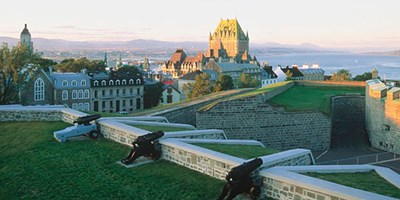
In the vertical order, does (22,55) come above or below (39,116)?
above

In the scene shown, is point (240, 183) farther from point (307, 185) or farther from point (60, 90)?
point (60, 90)

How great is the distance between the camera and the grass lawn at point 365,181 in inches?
276

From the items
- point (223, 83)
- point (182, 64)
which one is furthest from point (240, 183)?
point (182, 64)

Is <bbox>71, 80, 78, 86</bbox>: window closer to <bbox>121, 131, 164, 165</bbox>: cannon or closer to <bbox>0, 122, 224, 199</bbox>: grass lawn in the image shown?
<bbox>0, 122, 224, 199</bbox>: grass lawn

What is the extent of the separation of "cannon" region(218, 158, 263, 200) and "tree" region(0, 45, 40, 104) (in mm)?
19235

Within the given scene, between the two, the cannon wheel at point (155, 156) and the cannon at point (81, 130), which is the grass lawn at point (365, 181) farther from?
the cannon at point (81, 130)

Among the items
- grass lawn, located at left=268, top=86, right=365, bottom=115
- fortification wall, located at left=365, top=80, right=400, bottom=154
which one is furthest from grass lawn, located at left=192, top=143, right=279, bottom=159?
fortification wall, located at left=365, top=80, right=400, bottom=154

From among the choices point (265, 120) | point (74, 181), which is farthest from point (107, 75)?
point (74, 181)

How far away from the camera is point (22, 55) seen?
24.0 meters

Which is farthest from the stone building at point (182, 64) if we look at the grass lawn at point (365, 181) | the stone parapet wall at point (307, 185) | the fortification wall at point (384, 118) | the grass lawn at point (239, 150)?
the grass lawn at point (365, 181)

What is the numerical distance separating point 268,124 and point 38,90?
→ 25870 mm

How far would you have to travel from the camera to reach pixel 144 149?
32.5ft

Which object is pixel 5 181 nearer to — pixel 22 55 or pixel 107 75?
pixel 22 55

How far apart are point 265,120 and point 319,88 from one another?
1721 cm
